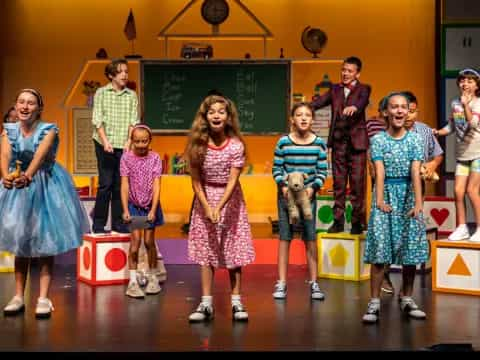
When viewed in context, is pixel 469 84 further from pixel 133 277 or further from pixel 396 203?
pixel 133 277

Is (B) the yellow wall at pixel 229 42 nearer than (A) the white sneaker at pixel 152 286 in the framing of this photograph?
No

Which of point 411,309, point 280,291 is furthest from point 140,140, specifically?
point 411,309

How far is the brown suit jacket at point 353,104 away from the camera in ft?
20.9

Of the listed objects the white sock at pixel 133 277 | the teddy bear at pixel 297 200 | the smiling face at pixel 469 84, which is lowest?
the white sock at pixel 133 277

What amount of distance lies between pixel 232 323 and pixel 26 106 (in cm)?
172

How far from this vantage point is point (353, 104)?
6.34 m

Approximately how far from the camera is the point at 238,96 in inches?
339

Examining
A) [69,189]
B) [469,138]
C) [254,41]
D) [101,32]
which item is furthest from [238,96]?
[69,189]

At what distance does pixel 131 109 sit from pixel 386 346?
335cm

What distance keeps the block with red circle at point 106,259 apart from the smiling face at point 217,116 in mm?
1855

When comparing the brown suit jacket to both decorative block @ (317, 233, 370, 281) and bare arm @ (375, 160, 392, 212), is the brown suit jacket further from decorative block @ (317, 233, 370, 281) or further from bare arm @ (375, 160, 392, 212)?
bare arm @ (375, 160, 392, 212)

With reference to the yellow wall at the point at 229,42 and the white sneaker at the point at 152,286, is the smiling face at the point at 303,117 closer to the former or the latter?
the white sneaker at the point at 152,286

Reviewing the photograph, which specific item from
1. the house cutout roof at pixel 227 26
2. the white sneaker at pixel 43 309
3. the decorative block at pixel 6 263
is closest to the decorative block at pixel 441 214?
the house cutout roof at pixel 227 26

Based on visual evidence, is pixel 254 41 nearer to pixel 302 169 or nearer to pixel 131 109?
pixel 131 109
